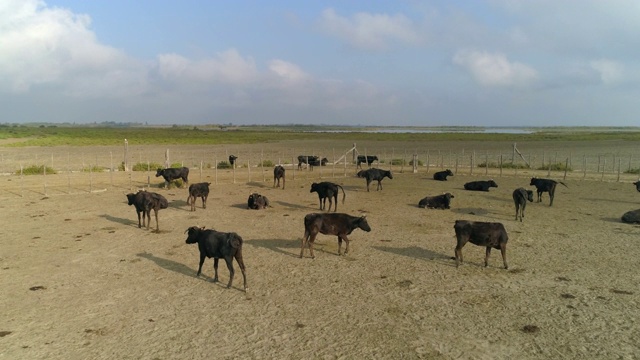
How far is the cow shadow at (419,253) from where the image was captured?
12.6m

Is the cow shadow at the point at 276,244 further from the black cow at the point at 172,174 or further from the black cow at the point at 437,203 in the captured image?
the black cow at the point at 172,174

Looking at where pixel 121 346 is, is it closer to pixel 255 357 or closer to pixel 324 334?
pixel 255 357

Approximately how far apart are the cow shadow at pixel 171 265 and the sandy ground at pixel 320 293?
0.26ft

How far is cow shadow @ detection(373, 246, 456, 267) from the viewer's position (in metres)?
12.6

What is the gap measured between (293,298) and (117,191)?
18484 millimetres

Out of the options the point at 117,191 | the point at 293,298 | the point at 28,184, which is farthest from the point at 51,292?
the point at 28,184

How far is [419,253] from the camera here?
13.3 metres

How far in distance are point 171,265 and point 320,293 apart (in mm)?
4570

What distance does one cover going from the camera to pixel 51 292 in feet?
33.3

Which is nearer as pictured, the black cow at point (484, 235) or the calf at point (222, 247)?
the calf at point (222, 247)

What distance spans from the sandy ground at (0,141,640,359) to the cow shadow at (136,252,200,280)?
79 millimetres

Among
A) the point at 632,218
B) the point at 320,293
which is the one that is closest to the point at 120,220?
the point at 320,293

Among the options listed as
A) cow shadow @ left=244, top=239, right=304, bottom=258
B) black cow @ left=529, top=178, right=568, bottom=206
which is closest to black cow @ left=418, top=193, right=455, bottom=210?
black cow @ left=529, top=178, right=568, bottom=206

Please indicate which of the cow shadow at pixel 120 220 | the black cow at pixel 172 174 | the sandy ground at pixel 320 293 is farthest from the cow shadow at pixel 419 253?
the black cow at pixel 172 174
